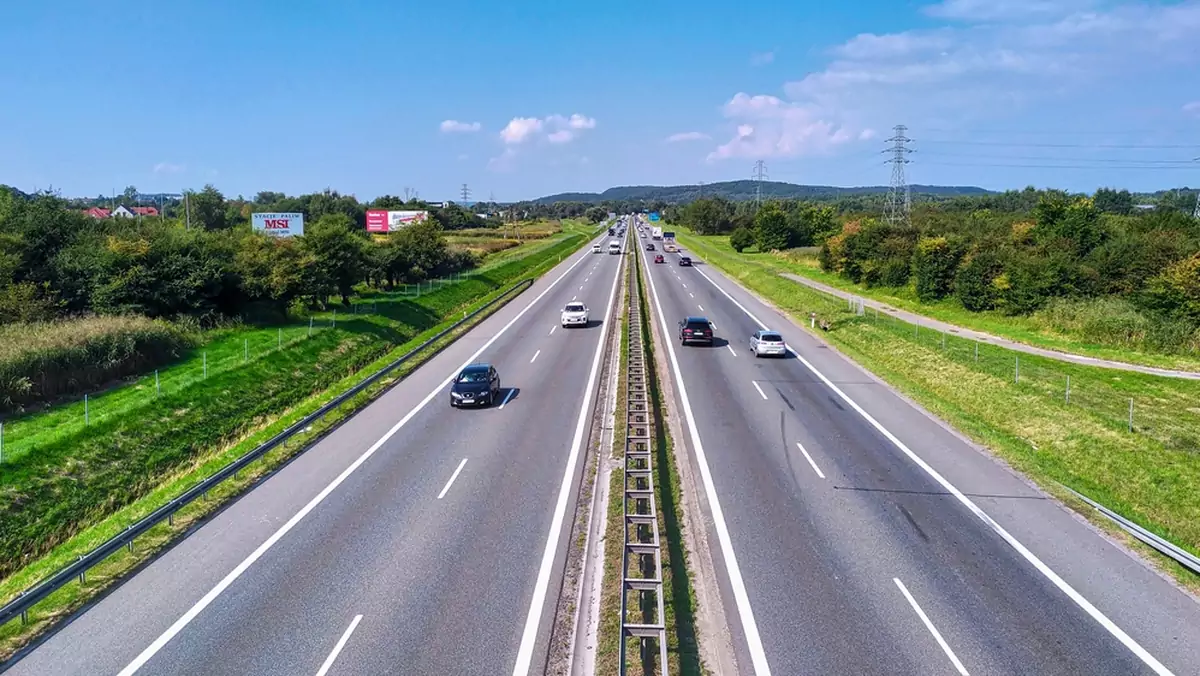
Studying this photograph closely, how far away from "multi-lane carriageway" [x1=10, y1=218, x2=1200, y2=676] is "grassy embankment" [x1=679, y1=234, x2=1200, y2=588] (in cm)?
151

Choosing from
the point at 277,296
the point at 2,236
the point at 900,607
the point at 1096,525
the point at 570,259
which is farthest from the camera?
the point at 570,259

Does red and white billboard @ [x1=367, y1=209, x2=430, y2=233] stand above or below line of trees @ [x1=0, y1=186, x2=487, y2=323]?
above

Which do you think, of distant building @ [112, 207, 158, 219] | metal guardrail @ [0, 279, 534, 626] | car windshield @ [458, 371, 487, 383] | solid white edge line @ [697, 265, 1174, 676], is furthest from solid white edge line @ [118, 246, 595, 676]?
distant building @ [112, 207, 158, 219]

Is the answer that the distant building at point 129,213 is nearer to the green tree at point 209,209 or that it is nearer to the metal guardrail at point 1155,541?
the green tree at point 209,209

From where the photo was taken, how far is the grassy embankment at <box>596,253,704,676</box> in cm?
1097

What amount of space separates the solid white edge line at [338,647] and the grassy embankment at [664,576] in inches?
150

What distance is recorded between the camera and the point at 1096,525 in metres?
15.9

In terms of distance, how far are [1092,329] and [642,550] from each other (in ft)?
113

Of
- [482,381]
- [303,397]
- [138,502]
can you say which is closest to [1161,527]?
[482,381]

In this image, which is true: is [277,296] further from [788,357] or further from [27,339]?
[788,357]

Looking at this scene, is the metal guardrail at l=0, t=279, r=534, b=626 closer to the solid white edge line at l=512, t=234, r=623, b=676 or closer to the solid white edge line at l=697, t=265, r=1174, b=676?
the solid white edge line at l=512, t=234, r=623, b=676

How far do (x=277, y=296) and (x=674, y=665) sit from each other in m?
34.8

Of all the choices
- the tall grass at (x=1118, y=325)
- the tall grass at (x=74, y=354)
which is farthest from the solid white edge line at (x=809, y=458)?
the tall grass at (x=1118, y=325)

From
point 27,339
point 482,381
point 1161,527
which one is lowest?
point 1161,527
